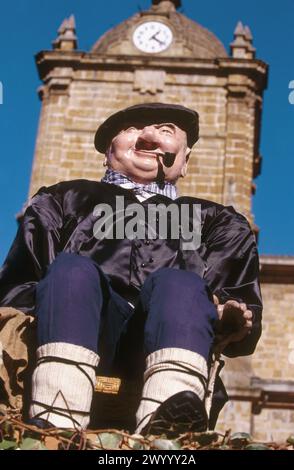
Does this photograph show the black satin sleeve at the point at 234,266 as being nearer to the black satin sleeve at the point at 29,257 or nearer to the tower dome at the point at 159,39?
the black satin sleeve at the point at 29,257

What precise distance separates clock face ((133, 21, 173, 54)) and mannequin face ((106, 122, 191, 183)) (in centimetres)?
1924

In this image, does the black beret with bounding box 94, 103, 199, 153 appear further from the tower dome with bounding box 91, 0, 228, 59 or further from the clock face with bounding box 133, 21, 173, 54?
the clock face with bounding box 133, 21, 173, 54

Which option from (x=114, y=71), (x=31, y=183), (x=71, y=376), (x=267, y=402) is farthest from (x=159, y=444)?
(x=114, y=71)

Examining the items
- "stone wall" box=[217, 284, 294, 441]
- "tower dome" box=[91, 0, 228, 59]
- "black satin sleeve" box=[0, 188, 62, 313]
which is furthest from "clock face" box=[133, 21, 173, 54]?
"black satin sleeve" box=[0, 188, 62, 313]

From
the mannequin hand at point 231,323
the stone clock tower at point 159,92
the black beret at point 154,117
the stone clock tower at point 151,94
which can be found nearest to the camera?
the mannequin hand at point 231,323

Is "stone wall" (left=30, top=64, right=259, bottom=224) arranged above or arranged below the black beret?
above

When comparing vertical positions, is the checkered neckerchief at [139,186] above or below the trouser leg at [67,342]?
above

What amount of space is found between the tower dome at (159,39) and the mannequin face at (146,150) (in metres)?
18.8

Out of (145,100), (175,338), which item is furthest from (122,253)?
(145,100)

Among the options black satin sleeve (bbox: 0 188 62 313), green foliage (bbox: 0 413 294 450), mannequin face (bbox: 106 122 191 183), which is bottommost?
green foliage (bbox: 0 413 294 450)

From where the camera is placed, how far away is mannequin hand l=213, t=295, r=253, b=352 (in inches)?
147

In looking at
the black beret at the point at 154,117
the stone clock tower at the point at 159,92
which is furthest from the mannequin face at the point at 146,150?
the stone clock tower at the point at 159,92

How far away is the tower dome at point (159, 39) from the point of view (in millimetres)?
23719

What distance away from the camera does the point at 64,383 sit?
11.0ft
